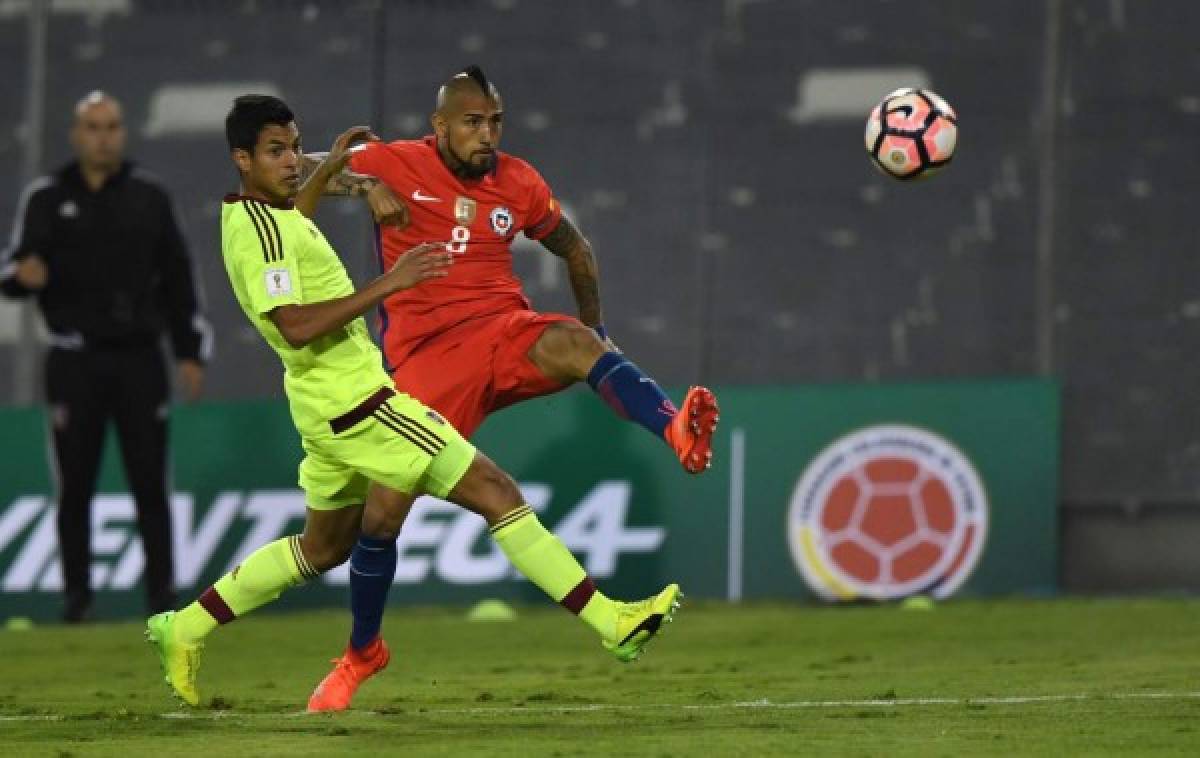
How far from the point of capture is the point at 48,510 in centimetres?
1319

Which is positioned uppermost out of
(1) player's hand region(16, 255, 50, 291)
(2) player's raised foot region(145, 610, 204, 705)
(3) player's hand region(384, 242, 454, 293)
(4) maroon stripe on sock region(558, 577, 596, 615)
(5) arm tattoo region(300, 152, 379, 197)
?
(5) arm tattoo region(300, 152, 379, 197)

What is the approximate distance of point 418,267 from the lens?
24.5 ft

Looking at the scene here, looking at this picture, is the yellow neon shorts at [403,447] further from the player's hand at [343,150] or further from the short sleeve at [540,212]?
the short sleeve at [540,212]

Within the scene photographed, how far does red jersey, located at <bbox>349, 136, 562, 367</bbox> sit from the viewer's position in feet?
28.4

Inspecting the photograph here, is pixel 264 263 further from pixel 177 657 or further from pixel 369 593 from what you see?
pixel 177 657

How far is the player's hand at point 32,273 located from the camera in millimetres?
12508

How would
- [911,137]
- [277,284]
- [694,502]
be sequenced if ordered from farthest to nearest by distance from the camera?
[694,502]
[911,137]
[277,284]

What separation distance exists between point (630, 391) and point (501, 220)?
105 centimetres

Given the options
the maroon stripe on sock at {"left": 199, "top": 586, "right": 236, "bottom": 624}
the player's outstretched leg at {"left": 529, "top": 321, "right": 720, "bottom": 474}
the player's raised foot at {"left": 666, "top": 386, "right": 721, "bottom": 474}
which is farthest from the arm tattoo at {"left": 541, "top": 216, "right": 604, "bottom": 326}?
the maroon stripe on sock at {"left": 199, "top": 586, "right": 236, "bottom": 624}

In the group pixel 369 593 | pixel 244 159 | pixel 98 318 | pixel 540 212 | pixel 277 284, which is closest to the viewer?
pixel 277 284

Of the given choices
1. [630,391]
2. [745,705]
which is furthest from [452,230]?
[745,705]

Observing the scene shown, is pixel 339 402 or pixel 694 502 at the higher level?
pixel 339 402

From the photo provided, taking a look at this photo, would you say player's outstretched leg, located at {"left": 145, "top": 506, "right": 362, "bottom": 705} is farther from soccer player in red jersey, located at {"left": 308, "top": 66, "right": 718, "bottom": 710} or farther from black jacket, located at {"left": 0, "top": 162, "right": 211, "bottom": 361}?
black jacket, located at {"left": 0, "top": 162, "right": 211, "bottom": 361}

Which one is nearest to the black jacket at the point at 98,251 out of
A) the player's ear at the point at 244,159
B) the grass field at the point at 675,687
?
the grass field at the point at 675,687
